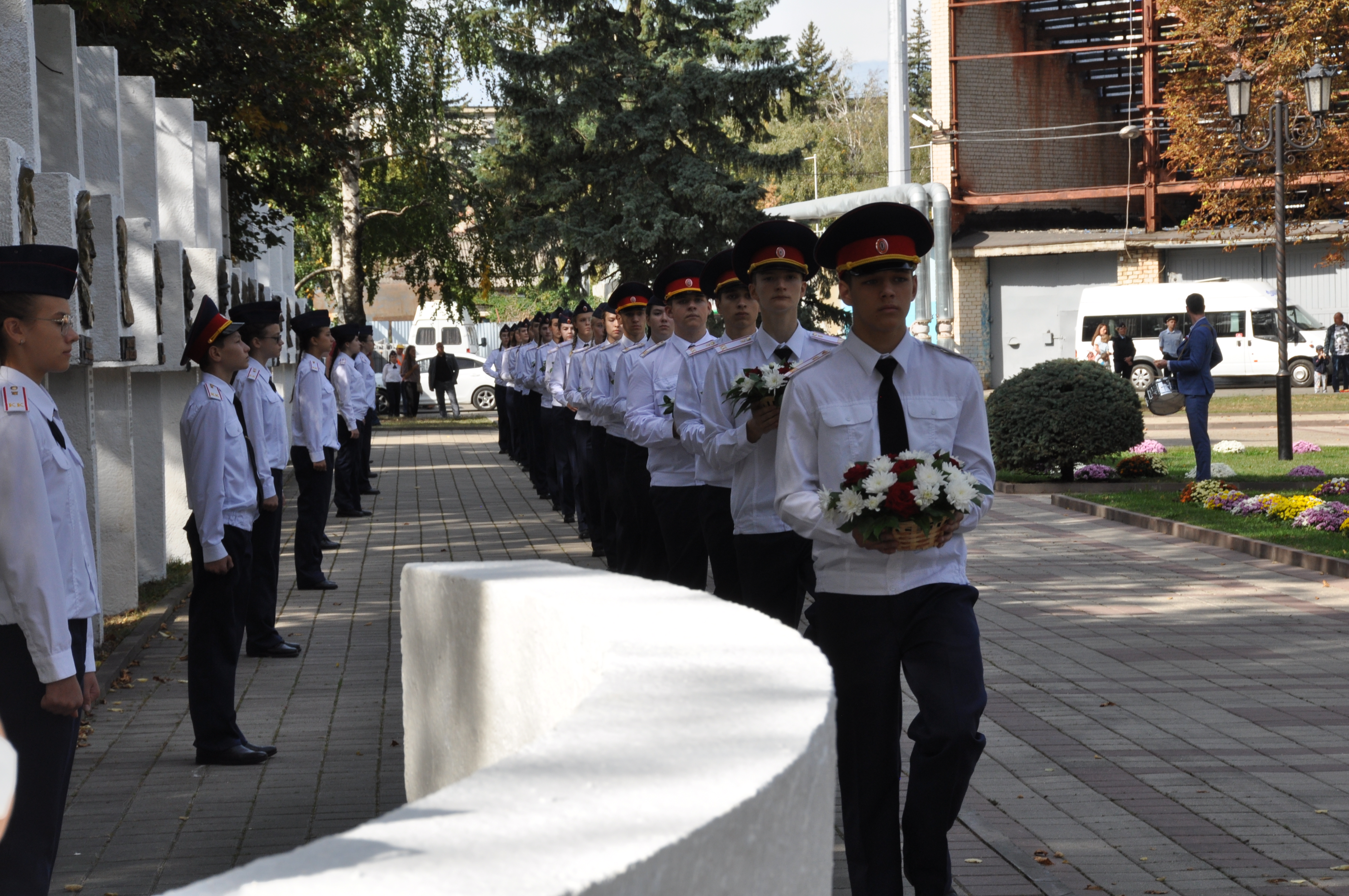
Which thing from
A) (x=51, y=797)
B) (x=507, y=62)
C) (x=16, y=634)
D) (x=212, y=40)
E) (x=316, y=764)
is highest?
(x=507, y=62)

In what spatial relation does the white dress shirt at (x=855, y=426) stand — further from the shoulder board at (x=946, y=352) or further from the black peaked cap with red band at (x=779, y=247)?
the black peaked cap with red band at (x=779, y=247)

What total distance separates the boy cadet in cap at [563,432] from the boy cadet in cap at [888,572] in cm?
1088

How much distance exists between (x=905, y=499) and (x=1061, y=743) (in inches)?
122

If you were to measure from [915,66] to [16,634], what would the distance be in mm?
89508

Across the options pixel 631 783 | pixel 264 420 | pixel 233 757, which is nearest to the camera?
pixel 631 783

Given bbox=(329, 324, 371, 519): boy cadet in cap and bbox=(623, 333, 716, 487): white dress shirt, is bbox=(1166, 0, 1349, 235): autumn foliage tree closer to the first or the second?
bbox=(329, 324, 371, 519): boy cadet in cap

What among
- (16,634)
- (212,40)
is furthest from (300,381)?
(16,634)

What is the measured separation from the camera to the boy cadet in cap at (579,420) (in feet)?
48.4

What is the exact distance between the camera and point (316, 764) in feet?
22.9

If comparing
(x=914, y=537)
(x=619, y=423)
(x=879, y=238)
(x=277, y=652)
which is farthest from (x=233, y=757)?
(x=619, y=423)

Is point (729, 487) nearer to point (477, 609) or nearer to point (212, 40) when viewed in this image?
point (477, 609)

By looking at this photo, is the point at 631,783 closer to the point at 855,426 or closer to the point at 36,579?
the point at 36,579

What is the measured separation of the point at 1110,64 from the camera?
159 ft

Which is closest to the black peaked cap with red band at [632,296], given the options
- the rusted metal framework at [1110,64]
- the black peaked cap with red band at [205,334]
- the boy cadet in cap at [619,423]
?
the boy cadet in cap at [619,423]
